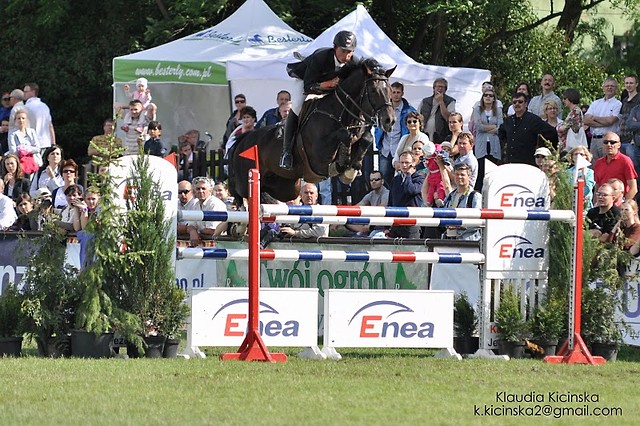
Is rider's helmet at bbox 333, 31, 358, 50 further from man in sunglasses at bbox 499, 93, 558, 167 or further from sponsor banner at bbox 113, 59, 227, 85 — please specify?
sponsor banner at bbox 113, 59, 227, 85

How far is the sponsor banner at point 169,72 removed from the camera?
21062 millimetres

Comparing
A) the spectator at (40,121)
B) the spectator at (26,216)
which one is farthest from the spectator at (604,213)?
the spectator at (40,121)

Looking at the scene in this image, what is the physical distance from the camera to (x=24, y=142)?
20.4m

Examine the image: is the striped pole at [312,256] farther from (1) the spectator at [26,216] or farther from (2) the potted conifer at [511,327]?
(1) the spectator at [26,216]

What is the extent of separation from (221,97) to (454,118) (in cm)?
807

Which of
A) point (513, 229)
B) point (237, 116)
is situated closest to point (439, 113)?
point (237, 116)

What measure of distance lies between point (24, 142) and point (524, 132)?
8.88 meters

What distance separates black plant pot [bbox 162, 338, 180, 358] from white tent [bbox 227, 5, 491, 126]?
9136mm

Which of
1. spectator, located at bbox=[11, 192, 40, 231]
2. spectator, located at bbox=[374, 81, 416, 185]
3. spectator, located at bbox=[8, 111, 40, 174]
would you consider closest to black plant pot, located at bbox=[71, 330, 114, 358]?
spectator, located at bbox=[11, 192, 40, 231]

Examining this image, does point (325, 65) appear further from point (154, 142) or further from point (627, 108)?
point (154, 142)

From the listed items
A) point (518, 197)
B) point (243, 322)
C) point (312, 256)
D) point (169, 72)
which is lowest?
point (243, 322)

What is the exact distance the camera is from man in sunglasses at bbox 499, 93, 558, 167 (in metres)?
16.6

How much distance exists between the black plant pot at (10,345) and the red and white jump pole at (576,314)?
16.1 feet

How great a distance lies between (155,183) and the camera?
35.8 feet
